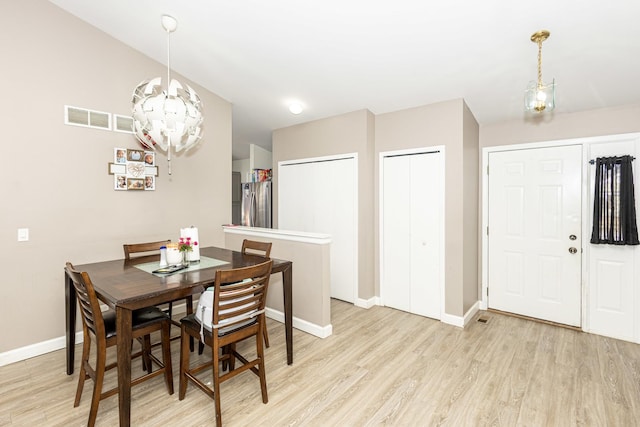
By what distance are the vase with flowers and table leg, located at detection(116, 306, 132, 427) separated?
0.83m

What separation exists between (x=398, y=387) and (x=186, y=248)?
77.1 inches

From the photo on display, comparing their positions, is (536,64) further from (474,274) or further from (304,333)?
(304,333)

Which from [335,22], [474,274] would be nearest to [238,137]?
[335,22]

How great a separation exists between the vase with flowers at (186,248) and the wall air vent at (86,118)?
5.31ft

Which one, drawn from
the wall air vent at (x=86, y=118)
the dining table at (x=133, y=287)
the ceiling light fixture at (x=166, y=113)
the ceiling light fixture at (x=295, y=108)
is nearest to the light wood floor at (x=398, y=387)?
the dining table at (x=133, y=287)

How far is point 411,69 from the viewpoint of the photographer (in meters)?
2.99

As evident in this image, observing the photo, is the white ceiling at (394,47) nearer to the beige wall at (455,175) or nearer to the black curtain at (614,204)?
the beige wall at (455,175)

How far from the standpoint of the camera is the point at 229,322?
77.9 inches

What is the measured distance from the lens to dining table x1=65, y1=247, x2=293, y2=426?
5.66 feet

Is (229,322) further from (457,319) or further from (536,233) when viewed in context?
(536,233)

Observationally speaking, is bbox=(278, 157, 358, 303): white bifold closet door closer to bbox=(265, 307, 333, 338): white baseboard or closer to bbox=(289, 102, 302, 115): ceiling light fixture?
bbox=(289, 102, 302, 115): ceiling light fixture

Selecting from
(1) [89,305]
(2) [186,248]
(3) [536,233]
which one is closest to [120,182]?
(2) [186,248]

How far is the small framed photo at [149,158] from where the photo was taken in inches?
135

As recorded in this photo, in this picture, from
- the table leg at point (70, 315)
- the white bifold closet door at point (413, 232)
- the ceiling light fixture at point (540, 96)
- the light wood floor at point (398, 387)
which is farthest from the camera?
the white bifold closet door at point (413, 232)
